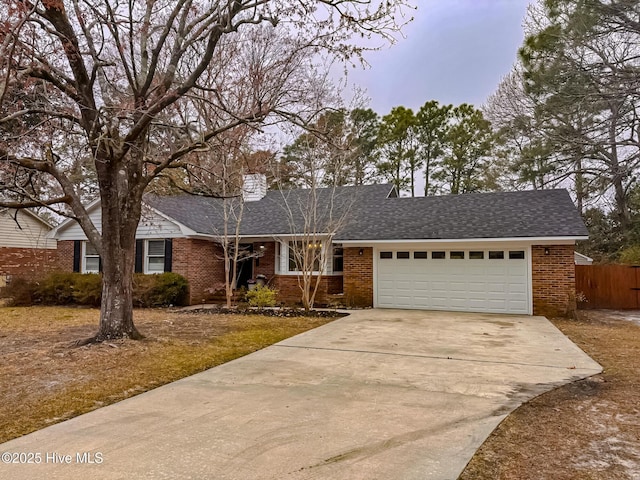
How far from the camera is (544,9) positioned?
16344 mm

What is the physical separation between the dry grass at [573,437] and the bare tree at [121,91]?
18.7 feet

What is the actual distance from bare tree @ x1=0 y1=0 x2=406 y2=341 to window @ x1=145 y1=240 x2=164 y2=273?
6283mm

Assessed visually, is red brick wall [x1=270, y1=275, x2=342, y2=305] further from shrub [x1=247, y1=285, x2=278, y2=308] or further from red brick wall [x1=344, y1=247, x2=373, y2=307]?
shrub [x1=247, y1=285, x2=278, y2=308]

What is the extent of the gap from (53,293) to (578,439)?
15412mm

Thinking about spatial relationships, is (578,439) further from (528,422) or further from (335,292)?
(335,292)

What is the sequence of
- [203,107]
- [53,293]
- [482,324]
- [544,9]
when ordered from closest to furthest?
1. [203,107]
2. [482,324]
3. [53,293]
4. [544,9]

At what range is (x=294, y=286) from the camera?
50.5ft

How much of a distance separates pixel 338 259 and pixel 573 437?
39.1 ft

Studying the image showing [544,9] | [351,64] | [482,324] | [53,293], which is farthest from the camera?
[544,9]

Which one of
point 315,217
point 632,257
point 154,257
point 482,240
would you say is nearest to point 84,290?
point 154,257

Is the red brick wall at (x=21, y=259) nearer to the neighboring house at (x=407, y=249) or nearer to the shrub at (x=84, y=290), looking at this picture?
the neighboring house at (x=407, y=249)

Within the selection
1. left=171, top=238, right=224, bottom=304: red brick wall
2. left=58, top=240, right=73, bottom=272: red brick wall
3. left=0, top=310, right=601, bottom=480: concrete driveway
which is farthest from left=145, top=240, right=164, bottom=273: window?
left=0, top=310, right=601, bottom=480: concrete driveway

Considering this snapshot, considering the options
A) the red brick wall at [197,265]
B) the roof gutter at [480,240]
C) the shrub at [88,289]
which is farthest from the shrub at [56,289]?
the roof gutter at [480,240]

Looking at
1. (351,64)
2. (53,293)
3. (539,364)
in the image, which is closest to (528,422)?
(539,364)
